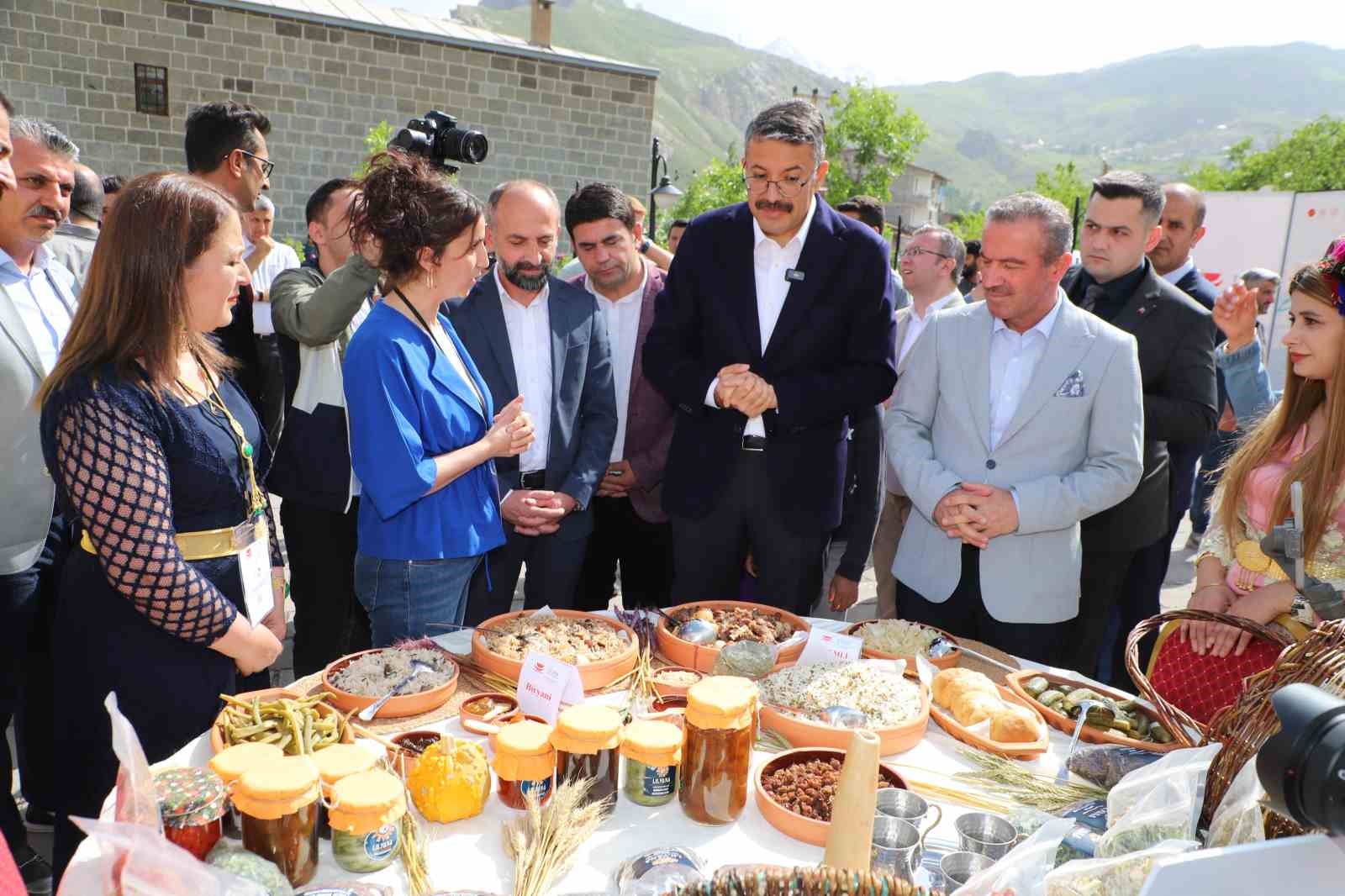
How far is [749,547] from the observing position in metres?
2.81

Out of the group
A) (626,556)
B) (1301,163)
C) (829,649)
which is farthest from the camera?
(1301,163)

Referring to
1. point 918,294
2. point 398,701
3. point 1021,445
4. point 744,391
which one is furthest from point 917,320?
point 398,701

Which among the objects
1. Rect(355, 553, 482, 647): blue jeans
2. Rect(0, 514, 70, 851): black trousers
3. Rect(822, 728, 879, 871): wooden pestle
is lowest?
Rect(0, 514, 70, 851): black trousers

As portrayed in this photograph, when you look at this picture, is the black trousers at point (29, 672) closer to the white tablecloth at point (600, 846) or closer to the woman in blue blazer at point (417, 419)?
the woman in blue blazer at point (417, 419)

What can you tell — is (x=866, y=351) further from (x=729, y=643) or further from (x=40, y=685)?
(x=40, y=685)

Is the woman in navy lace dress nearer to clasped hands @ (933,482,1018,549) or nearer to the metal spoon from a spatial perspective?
the metal spoon

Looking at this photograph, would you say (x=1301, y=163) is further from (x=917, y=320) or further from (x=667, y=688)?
(x=667, y=688)

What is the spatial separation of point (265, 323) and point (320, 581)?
930 millimetres

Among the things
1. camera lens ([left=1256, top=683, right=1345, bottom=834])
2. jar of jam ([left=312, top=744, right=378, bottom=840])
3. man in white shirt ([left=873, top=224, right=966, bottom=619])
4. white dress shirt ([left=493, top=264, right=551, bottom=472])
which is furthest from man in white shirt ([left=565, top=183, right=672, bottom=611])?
camera lens ([left=1256, top=683, right=1345, bottom=834])

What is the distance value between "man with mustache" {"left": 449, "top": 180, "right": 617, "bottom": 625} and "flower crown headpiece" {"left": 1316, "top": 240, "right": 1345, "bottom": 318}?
196cm

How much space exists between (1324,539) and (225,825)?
7.21 feet

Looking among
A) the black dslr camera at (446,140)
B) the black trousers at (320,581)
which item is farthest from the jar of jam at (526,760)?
the black dslr camera at (446,140)

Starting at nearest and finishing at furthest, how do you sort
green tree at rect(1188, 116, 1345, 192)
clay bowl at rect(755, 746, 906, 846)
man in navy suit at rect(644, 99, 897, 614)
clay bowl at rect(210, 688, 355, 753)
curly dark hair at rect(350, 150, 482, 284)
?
clay bowl at rect(755, 746, 906, 846)
clay bowl at rect(210, 688, 355, 753)
curly dark hair at rect(350, 150, 482, 284)
man in navy suit at rect(644, 99, 897, 614)
green tree at rect(1188, 116, 1345, 192)

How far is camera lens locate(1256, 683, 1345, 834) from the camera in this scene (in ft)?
2.11
